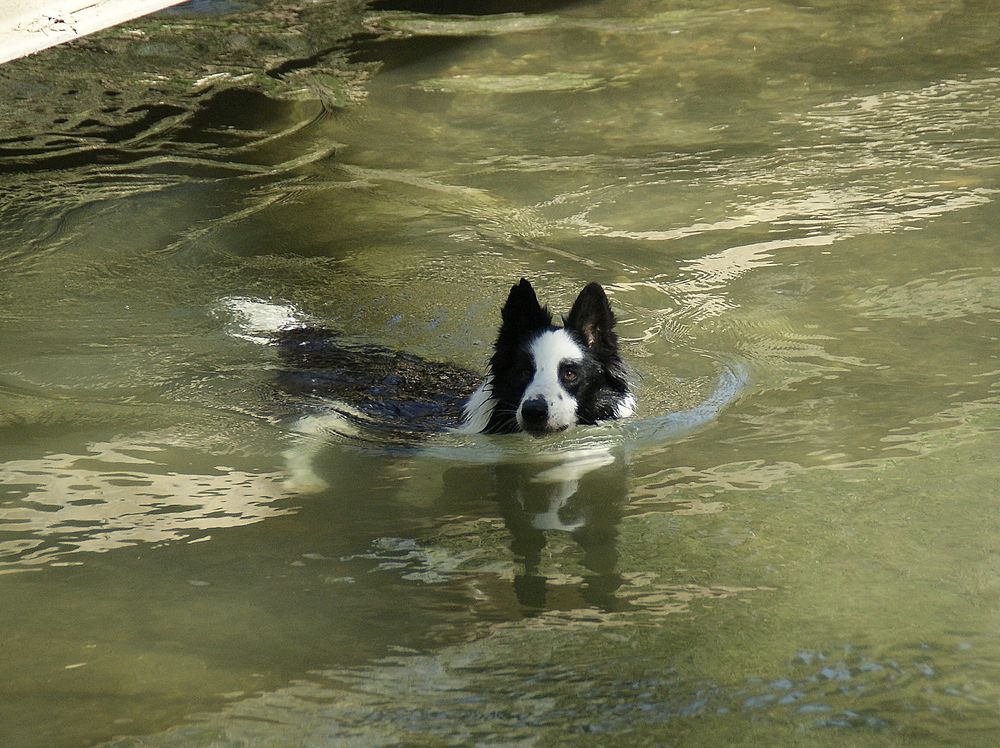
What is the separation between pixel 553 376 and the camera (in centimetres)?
596

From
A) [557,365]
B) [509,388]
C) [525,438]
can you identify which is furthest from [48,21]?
[525,438]

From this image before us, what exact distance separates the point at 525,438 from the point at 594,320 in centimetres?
75

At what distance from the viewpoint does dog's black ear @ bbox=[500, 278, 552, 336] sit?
604 cm

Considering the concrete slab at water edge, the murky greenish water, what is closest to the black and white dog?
the murky greenish water

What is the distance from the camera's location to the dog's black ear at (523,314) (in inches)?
238

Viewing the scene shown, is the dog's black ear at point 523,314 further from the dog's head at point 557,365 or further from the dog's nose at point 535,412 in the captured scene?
the dog's nose at point 535,412

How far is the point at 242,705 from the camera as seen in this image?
3.34 metres

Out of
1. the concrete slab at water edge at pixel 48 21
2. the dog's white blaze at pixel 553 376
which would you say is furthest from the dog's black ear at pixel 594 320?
the concrete slab at water edge at pixel 48 21

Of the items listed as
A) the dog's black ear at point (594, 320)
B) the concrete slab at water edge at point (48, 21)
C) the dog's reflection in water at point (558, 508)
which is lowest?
the dog's reflection in water at point (558, 508)

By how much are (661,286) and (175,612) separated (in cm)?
464

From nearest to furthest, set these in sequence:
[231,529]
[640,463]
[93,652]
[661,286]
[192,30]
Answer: [93,652] < [231,529] < [640,463] < [661,286] < [192,30]

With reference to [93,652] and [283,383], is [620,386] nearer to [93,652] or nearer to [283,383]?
[283,383]

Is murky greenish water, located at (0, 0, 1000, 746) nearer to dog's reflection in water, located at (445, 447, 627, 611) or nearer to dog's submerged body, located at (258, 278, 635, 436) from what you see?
dog's reflection in water, located at (445, 447, 627, 611)

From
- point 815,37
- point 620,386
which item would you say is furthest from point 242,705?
point 815,37
